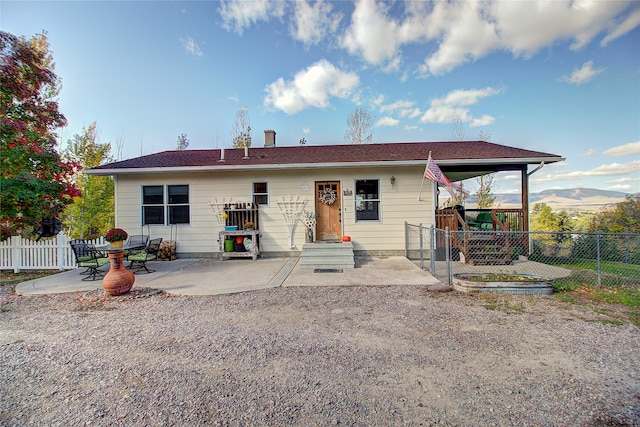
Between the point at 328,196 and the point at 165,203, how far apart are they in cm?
531

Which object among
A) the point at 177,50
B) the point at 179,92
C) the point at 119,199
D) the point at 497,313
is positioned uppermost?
the point at 177,50

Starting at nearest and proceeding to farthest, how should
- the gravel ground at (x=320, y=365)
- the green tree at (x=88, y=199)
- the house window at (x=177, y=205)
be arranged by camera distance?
1. the gravel ground at (x=320, y=365)
2. the house window at (x=177, y=205)
3. the green tree at (x=88, y=199)

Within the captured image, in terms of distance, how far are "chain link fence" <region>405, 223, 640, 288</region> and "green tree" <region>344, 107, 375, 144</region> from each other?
12.1m

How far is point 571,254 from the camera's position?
8.88 meters

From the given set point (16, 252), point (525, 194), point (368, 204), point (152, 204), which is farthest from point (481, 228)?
point (16, 252)

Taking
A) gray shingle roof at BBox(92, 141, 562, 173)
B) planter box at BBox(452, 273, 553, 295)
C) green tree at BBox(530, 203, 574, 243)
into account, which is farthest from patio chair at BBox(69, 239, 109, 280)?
green tree at BBox(530, 203, 574, 243)

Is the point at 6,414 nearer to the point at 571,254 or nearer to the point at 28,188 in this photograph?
the point at 28,188

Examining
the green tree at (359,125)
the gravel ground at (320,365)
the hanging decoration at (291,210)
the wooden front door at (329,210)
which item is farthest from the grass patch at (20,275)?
the green tree at (359,125)

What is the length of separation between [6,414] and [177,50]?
1158 centimetres

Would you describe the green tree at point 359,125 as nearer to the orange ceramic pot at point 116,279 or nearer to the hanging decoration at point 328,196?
the hanging decoration at point 328,196

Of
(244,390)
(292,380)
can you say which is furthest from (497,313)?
(244,390)

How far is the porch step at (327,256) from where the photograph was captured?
7.62 metres

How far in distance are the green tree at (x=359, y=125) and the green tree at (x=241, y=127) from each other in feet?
22.8

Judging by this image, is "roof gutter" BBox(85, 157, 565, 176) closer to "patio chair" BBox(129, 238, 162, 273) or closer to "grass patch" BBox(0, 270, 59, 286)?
"patio chair" BBox(129, 238, 162, 273)
